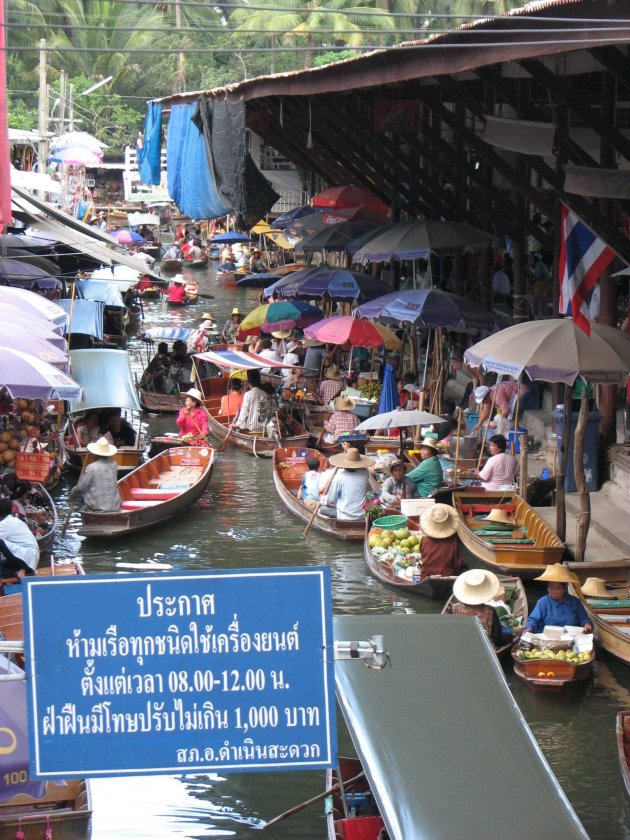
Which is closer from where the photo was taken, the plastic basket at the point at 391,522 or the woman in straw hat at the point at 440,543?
the woman in straw hat at the point at 440,543

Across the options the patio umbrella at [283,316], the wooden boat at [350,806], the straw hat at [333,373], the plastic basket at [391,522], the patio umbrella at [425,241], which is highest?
the patio umbrella at [425,241]

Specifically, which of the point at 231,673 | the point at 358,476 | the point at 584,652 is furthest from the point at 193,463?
the point at 231,673

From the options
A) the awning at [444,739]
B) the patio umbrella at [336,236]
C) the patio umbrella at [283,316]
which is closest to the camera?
the awning at [444,739]

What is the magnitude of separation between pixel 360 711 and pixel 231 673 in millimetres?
2669

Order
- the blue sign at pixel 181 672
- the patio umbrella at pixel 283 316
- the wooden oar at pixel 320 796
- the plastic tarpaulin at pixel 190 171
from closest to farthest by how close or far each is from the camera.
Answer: the blue sign at pixel 181 672 < the wooden oar at pixel 320 796 < the patio umbrella at pixel 283 316 < the plastic tarpaulin at pixel 190 171

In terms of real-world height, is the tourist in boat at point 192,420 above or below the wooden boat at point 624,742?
below

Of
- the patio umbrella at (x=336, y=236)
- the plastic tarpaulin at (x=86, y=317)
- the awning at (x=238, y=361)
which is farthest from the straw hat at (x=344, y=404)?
the plastic tarpaulin at (x=86, y=317)

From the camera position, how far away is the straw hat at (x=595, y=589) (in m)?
12.0

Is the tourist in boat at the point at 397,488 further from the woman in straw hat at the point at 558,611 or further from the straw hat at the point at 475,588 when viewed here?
the woman in straw hat at the point at 558,611

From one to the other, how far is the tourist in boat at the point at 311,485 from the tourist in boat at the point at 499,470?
2.33m

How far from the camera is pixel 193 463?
18.9 meters

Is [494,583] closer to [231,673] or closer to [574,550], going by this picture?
[574,550]

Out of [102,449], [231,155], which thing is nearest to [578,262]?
[102,449]

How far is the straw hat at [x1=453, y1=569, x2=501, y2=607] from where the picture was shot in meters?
10.9
